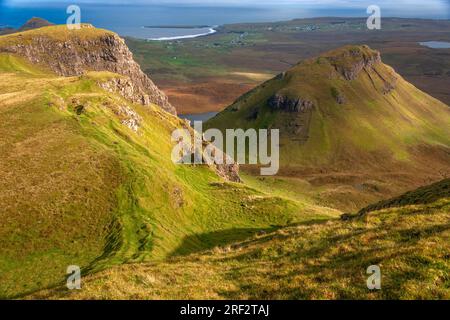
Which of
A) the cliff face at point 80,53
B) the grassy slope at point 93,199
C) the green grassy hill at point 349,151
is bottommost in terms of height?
the green grassy hill at point 349,151

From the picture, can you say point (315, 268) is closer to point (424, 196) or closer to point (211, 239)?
point (424, 196)

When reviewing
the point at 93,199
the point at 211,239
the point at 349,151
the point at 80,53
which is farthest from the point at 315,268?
the point at 349,151

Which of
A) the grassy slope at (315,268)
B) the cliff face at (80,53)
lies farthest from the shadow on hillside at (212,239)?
the cliff face at (80,53)

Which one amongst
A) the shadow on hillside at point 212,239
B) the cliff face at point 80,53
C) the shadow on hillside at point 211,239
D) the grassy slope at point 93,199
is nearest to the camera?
the grassy slope at point 93,199

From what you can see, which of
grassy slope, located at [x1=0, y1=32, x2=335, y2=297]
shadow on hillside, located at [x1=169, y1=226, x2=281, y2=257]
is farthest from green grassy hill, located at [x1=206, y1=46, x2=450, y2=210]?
shadow on hillside, located at [x1=169, y1=226, x2=281, y2=257]

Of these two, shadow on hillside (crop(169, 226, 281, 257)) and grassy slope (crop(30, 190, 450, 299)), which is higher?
grassy slope (crop(30, 190, 450, 299))

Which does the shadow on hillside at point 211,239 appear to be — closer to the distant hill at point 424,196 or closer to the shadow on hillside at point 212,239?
the shadow on hillside at point 212,239

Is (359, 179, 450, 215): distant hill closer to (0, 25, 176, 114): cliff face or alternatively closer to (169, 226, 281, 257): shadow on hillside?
(169, 226, 281, 257): shadow on hillside
